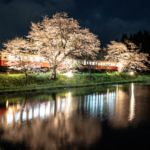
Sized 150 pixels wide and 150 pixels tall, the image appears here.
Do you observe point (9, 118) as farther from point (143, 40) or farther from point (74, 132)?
point (143, 40)

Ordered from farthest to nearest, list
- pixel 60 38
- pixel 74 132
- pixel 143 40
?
pixel 143 40 < pixel 60 38 < pixel 74 132

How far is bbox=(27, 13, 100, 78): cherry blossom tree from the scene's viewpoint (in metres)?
21.2

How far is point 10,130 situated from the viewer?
4.76 m

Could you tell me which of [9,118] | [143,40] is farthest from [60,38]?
[143,40]

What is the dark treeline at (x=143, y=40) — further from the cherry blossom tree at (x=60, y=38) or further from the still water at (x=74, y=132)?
the still water at (x=74, y=132)

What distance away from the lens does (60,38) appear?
22.2m

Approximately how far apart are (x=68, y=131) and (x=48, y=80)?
17834mm

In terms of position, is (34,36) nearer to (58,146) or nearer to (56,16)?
(56,16)

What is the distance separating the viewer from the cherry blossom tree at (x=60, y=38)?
21.2m

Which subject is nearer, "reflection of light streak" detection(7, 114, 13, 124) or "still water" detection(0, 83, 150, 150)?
"still water" detection(0, 83, 150, 150)

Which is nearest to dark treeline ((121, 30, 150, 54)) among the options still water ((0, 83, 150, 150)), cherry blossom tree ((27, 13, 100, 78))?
cherry blossom tree ((27, 13, 100, 78))

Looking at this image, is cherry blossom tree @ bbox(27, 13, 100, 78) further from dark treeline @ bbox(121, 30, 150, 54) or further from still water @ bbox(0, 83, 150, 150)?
dark treeline @ bbox(121, 30, 150, 54)

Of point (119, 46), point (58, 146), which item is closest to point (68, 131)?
point (58, 146)

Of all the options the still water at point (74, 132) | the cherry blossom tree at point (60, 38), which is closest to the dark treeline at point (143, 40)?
the cherry blossom tree at point (60, 38)
